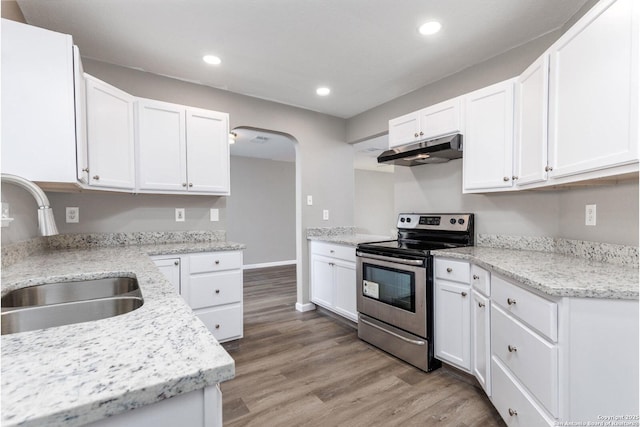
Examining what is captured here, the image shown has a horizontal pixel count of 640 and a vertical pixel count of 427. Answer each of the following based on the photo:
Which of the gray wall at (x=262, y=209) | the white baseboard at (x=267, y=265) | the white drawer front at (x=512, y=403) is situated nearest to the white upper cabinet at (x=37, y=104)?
the white drawer front at (x=512, y=403)

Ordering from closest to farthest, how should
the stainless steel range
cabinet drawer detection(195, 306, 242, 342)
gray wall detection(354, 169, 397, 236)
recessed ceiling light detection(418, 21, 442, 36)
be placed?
recessed ceiling light detection(418, 21, 442, 36), the stainless steel range, cabinet drawer detection(195, 306, 242, 342), gray wall detection(354, 169, 397, 236)

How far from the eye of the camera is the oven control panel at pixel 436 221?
104 inches

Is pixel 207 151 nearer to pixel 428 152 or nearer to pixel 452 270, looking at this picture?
pixel 428 152

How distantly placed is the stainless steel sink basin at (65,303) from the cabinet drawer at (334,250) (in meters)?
1.99

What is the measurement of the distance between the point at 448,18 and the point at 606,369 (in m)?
2.05

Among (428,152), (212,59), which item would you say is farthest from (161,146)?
(428,152)

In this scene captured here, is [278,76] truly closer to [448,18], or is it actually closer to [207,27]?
[207,27]

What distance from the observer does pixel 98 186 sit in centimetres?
214

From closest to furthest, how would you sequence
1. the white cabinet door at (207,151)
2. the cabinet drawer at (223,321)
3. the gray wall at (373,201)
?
1. the cabinet drawer at (223,321)
2. the white cabinet door at (207,151)
3. the gray wall at (373,201)

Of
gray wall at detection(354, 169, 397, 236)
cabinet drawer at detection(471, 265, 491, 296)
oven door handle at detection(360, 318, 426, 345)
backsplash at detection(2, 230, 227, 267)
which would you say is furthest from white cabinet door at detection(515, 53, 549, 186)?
gray wall at detection(354, 169, 397, 236)

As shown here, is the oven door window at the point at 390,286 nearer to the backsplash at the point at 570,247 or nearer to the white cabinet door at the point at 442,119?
the backsplash at the point at 570,247

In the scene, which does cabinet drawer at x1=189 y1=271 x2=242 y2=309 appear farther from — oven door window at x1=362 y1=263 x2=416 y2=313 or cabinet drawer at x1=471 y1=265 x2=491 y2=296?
cabinet drawer at x1=471 y1=265 x2=491 y2=296

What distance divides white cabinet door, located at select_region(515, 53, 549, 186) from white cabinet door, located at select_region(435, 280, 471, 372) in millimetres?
842

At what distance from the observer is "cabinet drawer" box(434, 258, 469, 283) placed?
2.09m
